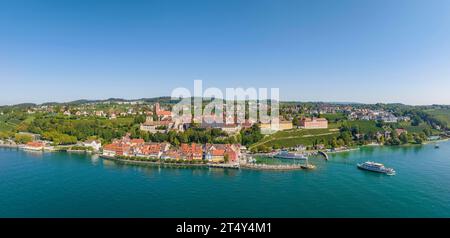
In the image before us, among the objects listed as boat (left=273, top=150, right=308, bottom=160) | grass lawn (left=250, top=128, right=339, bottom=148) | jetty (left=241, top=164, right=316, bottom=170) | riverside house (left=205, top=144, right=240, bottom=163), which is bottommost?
jetty (left=241, top=164, right=316, bottom=170)

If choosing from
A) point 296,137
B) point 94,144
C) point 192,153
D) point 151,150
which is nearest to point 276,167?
point 192,153

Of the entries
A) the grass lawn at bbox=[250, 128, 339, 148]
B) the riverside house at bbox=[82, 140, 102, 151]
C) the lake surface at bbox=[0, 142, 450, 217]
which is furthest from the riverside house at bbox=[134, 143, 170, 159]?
the grass lawn at bbox=[250, 128, 339, 148]

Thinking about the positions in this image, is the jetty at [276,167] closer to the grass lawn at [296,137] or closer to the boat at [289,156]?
the boat at [289,156]

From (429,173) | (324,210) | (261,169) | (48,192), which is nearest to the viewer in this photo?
(324,210)

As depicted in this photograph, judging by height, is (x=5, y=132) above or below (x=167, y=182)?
above

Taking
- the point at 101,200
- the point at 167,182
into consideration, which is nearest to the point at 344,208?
the point at 167,182

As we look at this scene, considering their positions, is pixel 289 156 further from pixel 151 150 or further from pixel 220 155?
pixel 151 150

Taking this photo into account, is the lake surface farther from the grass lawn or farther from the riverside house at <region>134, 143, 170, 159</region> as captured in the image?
the grass lawn

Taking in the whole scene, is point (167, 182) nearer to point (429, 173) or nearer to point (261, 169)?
point (261, 169)
